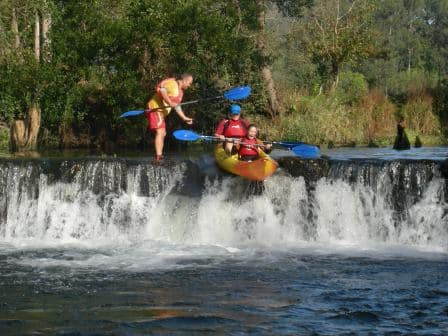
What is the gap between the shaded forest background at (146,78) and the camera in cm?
2138

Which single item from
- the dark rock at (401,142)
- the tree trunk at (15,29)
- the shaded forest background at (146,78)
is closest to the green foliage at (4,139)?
the shaded forest background at (146,78)

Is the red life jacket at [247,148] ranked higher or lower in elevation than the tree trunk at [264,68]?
lower

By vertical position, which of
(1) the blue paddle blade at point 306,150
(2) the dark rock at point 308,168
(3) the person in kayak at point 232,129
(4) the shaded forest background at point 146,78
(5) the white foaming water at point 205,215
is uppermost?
(4) the shaded forest background at point 146,78

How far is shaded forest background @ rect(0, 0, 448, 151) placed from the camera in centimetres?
2138

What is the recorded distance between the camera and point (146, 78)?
22.0 metres

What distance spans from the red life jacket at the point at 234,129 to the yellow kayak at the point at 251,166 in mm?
280

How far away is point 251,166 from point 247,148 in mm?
543

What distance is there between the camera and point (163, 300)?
7.84 m

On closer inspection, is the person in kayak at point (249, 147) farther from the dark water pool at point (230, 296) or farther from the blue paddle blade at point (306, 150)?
the dark water pool at point (230, 296)

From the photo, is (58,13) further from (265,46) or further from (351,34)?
(351,34)

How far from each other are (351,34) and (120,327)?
23.5 meters

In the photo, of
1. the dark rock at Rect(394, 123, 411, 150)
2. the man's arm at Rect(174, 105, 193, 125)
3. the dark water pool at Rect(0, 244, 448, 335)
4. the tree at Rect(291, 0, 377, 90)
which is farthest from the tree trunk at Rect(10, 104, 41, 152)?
the tree at Rect(291, 0, 377, 90)

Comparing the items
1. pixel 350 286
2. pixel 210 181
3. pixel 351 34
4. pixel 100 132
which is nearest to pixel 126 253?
pixel 210 181

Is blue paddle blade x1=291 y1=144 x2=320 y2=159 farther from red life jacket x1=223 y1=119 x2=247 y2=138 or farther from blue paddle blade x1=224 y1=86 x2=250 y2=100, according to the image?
blue paddle blade x1=224 y1=86 x2=250 y2=100
